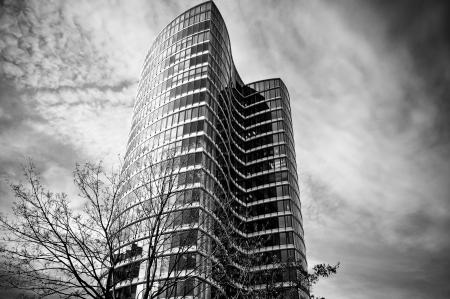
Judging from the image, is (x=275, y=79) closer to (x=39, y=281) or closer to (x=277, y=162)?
(x=277, y=162)

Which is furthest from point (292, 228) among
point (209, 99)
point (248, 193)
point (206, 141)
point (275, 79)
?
point (275, 79)

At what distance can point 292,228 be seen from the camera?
187 feet

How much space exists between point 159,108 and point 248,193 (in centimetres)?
2714

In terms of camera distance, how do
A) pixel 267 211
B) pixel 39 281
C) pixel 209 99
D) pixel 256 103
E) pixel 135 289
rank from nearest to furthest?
1. pixel 39 281
2. pixel 135 289
3. pixel 209 99
4. pixel 267 211
5. pixel 256 103

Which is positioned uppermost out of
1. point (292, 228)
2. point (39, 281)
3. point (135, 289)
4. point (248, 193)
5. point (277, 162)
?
point (277, 162)

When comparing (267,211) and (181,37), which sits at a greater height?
(181,37)

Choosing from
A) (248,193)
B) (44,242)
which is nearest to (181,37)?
(248,193)

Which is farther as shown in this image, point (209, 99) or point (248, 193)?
point (248, 193)

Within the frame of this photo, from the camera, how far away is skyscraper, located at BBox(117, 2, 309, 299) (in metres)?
46.8

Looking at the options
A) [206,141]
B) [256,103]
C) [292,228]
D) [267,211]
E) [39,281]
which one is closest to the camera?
[39,281]

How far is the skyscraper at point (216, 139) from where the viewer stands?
154 ft

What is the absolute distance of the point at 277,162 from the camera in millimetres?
66688

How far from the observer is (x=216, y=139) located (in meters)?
51.8

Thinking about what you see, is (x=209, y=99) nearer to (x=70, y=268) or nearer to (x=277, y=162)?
(x=277, y=162)
